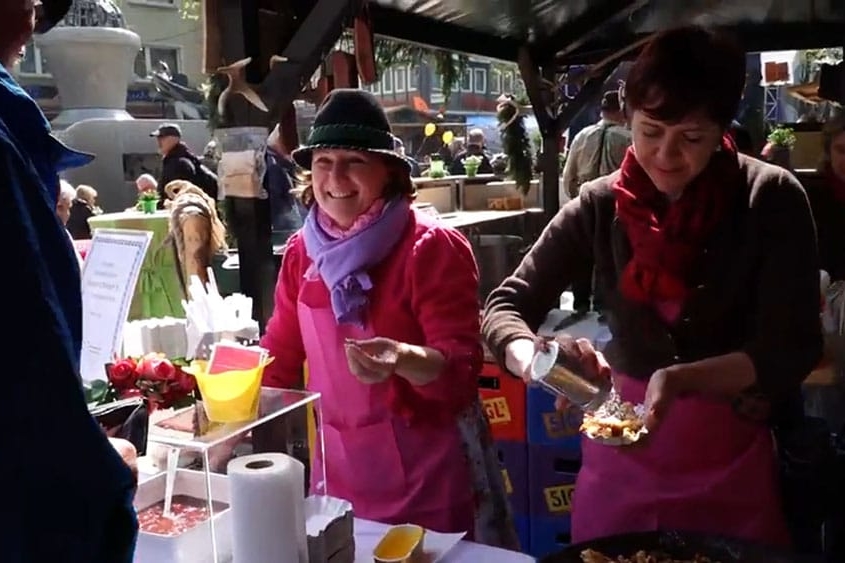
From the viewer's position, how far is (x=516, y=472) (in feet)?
9.02

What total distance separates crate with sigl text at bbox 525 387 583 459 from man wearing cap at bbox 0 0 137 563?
1.96 meters

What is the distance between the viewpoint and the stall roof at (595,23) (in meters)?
3.99

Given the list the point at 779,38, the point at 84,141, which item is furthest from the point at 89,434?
the point at 84,141

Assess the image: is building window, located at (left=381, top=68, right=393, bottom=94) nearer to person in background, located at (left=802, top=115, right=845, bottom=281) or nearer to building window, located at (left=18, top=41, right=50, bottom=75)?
person in background, located at (left=802, top=115, right=845, bottom=281)

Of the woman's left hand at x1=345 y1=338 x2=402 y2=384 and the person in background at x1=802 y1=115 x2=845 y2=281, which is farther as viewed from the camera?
the person in background at x1=802 y1=115 x2=845 y2=281

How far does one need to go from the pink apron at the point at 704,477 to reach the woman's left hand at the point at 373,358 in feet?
1.36

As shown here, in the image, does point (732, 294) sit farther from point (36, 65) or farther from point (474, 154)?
point (36, 65)

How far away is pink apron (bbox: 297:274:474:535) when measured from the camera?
166 cm

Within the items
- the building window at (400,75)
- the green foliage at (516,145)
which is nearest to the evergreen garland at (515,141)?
the green foliage at (516,145)

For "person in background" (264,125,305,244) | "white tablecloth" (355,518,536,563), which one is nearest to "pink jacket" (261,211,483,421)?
"white tablecloth" (355,518,536,563)

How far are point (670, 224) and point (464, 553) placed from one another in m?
0.65

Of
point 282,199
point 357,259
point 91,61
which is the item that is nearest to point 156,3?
point 91,61

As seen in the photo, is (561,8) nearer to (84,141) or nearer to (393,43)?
(393,43)

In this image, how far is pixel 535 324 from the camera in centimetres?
158
